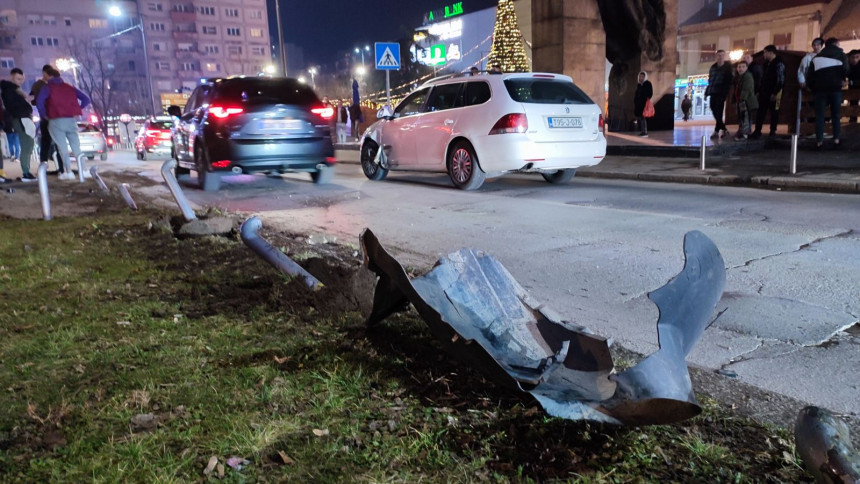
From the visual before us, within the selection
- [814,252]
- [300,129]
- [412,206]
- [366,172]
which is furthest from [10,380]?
[366,172]

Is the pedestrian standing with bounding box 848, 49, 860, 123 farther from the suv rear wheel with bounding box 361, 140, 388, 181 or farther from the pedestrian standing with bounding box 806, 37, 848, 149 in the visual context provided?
the suv rear wheel with bounding box 361, 140, 388, 181

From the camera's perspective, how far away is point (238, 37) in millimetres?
98188

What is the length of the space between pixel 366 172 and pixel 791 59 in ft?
40.2

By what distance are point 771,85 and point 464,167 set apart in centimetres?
825

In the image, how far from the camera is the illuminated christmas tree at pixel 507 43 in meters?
23.4

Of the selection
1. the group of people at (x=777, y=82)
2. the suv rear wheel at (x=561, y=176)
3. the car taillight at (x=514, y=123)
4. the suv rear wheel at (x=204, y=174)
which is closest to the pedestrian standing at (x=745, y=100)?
the group of people at (x=777, y=82)

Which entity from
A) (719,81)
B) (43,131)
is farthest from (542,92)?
(43,131)

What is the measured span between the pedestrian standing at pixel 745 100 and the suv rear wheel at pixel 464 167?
8.08 m

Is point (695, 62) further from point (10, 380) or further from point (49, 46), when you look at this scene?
point (49, 46)

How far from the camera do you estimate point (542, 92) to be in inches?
385

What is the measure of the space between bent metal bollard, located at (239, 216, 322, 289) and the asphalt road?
4.15 feet

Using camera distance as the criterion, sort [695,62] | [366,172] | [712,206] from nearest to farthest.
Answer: [712,206], [366,172], [695,62]

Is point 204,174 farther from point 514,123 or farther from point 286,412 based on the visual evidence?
point 286,412

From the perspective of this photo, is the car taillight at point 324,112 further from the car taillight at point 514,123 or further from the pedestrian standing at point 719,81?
the pedestrian standing at point 719,81
